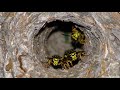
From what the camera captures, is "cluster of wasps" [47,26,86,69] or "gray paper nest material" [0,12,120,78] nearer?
"gray paper nest material" [0,12,120,78]

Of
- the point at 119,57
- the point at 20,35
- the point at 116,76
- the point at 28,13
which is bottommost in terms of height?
the point at 116,76

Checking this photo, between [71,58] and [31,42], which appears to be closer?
[31,42]

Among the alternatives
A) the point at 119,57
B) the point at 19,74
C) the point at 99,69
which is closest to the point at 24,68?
the point at 19,74

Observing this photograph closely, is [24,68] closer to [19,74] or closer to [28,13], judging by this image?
[19,74]

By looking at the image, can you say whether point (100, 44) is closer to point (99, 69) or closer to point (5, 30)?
point (99, 69)

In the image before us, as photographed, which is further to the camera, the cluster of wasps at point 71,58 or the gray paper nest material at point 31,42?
the cluster of wasps at point 71,58

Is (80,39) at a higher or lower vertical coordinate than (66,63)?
higher

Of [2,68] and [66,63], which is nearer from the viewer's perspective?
[2,68]

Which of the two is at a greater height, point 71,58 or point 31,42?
point 31,42
